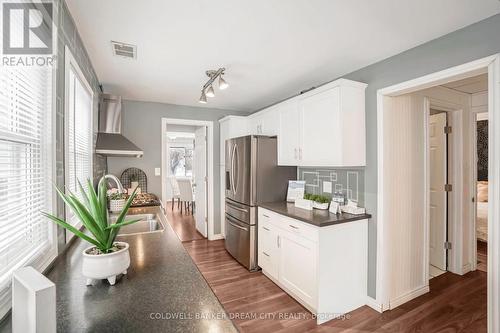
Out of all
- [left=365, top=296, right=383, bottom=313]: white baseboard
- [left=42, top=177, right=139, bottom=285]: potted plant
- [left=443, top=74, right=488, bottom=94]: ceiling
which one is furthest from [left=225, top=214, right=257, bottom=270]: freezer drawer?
[left=443, top=74, right=488, bottom=94]: ceiling

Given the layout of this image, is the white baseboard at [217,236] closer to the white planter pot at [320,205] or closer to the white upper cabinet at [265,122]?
the white upper cabinet at [265,122]

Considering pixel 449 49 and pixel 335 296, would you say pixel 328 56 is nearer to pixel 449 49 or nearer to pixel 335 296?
pixel 449 49

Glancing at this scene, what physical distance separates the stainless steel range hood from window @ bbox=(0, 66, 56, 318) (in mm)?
1601

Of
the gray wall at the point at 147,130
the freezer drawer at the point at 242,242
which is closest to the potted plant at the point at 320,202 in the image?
the freezer drawer at the point at 242,242

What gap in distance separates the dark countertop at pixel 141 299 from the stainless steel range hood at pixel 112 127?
169 cm

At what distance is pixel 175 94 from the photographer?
11.2ft

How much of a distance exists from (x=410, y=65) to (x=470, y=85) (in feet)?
4.69

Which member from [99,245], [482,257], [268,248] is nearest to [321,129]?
[268,248]

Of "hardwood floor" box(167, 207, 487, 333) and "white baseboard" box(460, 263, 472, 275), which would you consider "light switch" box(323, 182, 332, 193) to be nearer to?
"hardwood floor" box(167, 207, 487, 333)

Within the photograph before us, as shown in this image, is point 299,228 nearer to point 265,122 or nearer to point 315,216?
point 315,216

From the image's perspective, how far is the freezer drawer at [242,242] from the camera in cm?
309

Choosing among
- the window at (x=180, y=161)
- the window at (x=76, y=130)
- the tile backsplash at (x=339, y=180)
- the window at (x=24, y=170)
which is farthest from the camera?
the window at (x=180, y=161)

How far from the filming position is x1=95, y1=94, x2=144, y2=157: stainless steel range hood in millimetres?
2799

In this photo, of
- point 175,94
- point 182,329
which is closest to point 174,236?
point 182,329
